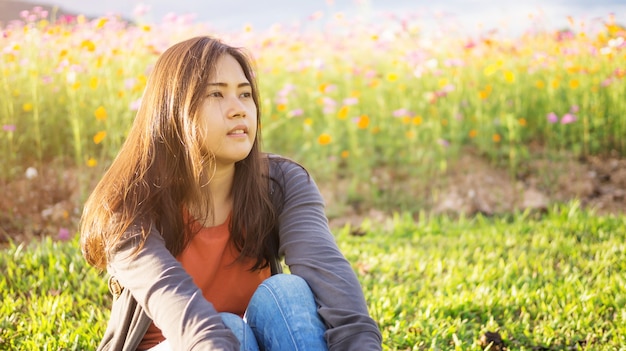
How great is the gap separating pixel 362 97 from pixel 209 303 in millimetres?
4375

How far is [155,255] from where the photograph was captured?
5.71 ft

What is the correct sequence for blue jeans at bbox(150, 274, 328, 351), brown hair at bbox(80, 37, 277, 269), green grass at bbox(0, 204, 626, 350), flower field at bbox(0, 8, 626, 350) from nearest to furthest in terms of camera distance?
blue jeans at bbox(150, 274, 328, 351)
brown hair at bbox(80, 37, 277, 269)
green grass at bbox(0, 204, 626, 350)
flower field at bbox(0, 8, 626, 350)

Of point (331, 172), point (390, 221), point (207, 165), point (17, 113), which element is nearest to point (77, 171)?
point (17, 113)

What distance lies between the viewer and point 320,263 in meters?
1.88

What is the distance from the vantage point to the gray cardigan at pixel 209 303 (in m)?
1.64

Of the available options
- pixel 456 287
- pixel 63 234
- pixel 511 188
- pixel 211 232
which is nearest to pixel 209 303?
pixel 211 232

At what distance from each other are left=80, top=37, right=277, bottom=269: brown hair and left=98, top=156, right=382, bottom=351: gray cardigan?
0.08 m

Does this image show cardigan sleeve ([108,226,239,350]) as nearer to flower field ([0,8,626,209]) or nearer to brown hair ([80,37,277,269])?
brown hair ([80,37,277,269])

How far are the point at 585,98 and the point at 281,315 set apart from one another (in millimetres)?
4499

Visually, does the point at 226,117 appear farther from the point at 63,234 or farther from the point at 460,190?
the point at 460,190

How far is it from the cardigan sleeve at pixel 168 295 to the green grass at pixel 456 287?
2.71 ft

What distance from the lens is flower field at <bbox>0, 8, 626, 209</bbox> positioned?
4.66 metres

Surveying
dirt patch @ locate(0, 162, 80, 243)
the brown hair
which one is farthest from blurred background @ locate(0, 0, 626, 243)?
the brown hair

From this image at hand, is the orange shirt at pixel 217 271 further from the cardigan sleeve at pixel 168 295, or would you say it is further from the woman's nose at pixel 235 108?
the woman's nose at pixel 235 108
